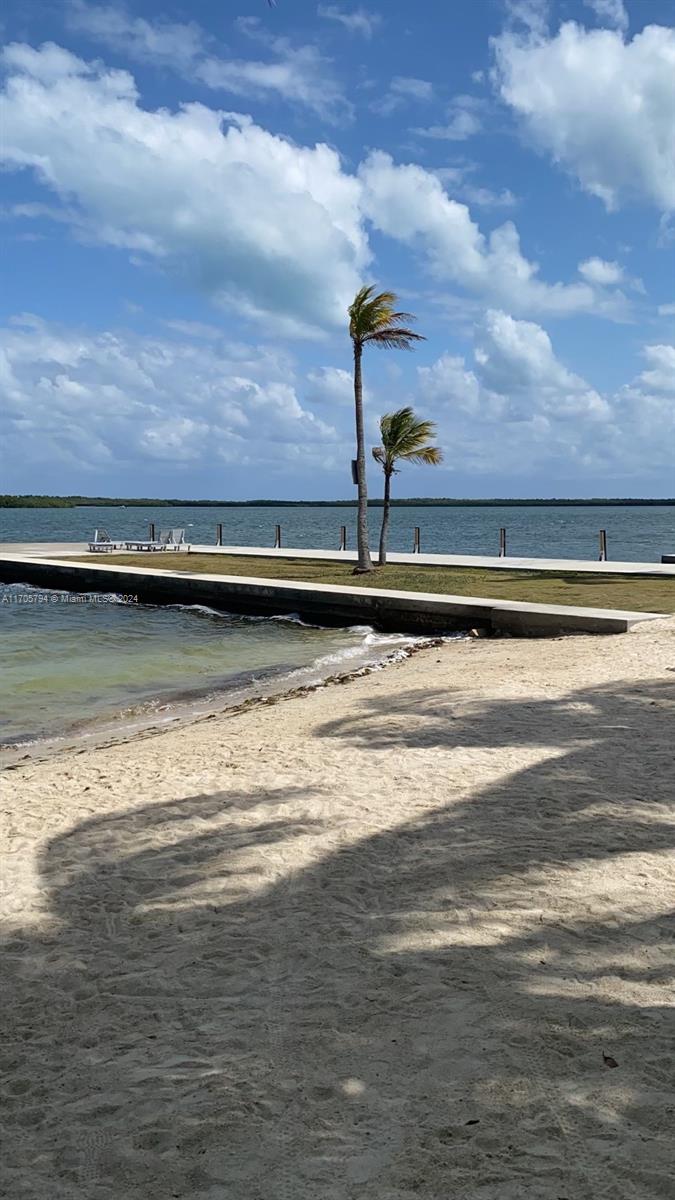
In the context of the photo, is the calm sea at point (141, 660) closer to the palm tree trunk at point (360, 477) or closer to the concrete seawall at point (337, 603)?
the concrete seawall at point (337, 603)

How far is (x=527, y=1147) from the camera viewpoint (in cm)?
247

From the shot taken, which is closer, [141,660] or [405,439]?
[141,660]

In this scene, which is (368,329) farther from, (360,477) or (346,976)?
(346,976)

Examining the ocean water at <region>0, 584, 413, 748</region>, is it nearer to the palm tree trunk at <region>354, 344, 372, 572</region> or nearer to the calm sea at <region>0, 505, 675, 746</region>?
the calm sea at <region>0, 505, 675, 746</region>

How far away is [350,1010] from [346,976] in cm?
24

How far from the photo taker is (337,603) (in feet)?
54.0

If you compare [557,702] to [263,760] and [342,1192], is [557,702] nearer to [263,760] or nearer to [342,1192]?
[263,760]

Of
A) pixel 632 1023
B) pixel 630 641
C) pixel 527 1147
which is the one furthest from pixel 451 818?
pixel 630 641

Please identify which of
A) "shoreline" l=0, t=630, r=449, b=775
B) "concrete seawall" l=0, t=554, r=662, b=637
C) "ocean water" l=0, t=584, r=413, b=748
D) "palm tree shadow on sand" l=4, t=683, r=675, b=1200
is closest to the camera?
"palm tree shadow on sand" l=4, t=683, r=675, b=1200


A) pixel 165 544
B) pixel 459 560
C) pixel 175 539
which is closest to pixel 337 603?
pixel 459 560

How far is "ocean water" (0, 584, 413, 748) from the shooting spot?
970cm

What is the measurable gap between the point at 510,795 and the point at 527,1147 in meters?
3.09

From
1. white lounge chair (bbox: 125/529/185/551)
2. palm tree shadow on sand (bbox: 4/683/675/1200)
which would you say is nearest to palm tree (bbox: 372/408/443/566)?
white lounge chair (bbox: 125/529/185/551)

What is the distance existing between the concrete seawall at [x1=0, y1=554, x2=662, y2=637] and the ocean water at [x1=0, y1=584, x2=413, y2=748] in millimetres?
378
